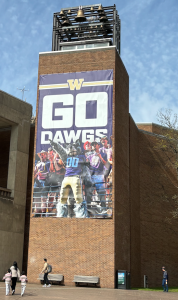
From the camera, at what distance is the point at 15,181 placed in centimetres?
2855

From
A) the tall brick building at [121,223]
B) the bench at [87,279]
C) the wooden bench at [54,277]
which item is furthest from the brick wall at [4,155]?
the bench at [87,279]

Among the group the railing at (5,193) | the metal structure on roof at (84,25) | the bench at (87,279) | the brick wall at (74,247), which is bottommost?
the bench at (87,279)

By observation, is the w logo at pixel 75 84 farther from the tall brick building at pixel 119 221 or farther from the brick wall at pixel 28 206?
the brick wall at pixel 28 206

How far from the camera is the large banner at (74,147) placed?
25250mm

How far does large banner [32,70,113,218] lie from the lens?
82.8 ft

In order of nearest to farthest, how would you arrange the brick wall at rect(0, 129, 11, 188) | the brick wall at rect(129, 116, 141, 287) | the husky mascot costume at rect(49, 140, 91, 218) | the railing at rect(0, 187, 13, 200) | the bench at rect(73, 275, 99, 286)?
the bench at rect(73, 275, 99, 286), the husky mascot costume at rect(49, 140, 91, 218), the railing at rect(0, 187, 13, 200), the brick wall at rect(129, 116, 141, 287), the brick wall at rect(0, 129, 11, 188)

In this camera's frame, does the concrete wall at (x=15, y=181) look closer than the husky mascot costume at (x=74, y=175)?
No

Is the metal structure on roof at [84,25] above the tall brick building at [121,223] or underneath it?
above

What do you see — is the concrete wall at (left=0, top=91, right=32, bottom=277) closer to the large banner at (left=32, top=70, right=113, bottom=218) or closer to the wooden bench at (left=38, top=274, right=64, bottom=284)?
the large banner at (left=32, top=70, right=113, bottom=218)

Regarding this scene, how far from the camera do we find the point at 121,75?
28.8 metres

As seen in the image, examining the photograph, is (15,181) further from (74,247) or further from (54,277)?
(54,277)

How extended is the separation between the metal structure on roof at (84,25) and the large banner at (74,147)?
4.86 m

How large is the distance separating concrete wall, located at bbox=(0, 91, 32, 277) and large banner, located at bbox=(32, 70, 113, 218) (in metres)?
2.50

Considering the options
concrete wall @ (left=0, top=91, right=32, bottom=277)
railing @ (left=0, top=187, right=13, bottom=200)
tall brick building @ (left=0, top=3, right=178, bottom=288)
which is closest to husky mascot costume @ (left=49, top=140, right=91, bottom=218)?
tall brick building @ (left=0, top=3, right=178, bottom=288)
